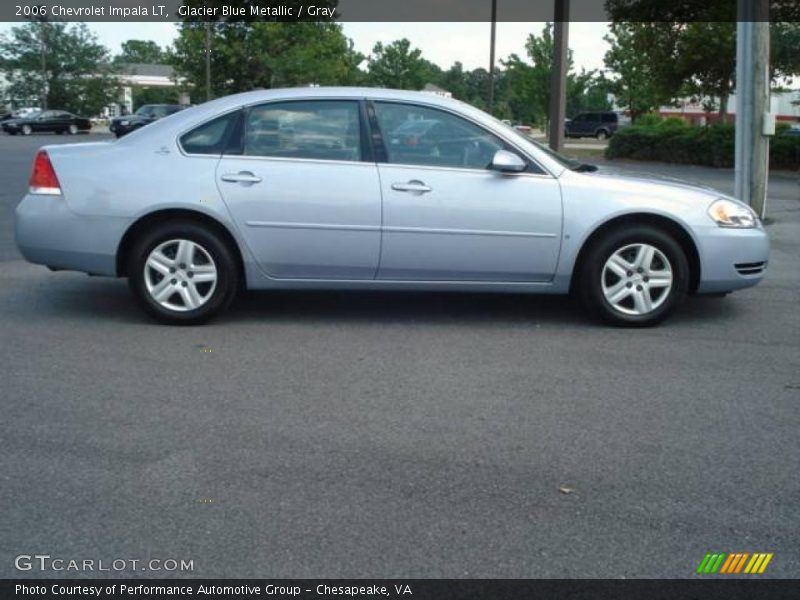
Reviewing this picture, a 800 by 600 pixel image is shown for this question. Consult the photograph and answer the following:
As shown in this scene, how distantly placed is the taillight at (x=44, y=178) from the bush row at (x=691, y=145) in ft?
69.0

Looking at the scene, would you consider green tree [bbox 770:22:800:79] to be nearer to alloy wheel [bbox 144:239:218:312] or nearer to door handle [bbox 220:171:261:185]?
door handle [bbox 220:171:261:185]

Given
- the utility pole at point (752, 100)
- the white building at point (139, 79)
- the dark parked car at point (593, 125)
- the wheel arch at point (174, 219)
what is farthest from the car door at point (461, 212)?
the white building at point (139, 79)

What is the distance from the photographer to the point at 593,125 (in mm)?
55562

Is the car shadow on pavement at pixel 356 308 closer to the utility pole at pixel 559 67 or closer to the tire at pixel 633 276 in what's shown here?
the tire at pixel 633 276

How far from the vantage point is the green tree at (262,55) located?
111 feet

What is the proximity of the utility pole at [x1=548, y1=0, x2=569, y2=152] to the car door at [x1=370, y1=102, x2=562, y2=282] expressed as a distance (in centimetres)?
724

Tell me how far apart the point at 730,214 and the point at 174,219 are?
3774mm

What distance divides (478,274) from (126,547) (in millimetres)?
3638

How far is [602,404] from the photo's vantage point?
5.12 m

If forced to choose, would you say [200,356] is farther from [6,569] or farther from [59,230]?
[6,569]

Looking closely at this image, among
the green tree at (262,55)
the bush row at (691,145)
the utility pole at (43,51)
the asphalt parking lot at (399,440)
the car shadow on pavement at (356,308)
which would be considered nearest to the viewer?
the asphalt parking lot at (399,440)

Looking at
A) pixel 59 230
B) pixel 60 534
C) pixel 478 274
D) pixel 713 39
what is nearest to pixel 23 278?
pixel 59 230

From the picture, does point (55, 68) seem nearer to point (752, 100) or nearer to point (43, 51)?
point (43, 51)

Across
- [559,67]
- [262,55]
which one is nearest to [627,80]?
[262,55]
